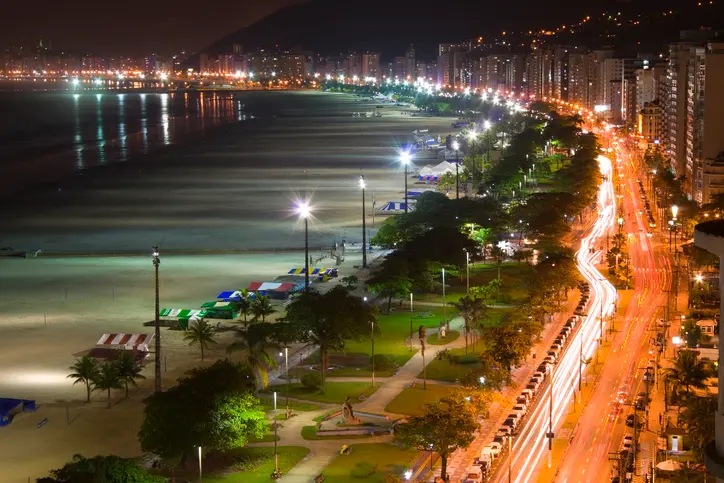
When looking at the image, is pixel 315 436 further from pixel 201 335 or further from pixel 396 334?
pixel 396 334

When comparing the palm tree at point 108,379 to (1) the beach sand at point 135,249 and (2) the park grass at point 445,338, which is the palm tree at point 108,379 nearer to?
(1) the beach sand at point 135,249

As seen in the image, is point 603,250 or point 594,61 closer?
point 603,250

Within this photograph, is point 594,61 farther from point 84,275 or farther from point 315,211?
point 84,275

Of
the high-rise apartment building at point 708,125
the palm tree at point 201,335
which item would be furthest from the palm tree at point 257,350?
the high-rise apartment building at point 708,125

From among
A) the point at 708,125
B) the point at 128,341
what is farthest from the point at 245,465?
the point at 708,125

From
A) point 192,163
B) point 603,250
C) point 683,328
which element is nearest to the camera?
point 683,328

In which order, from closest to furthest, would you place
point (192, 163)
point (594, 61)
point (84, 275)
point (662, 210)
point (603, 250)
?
point (84, 275) → point (603, 250) → point (662, 210) → point (192, 163) → point (594, 61)

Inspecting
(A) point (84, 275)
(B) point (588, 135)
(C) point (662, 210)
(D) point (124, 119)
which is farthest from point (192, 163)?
(D) point (124, 119)
